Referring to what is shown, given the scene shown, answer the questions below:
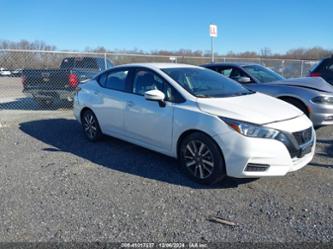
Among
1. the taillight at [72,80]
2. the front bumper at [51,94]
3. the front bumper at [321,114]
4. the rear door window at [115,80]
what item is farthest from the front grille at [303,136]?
the front bumper at [51,94]

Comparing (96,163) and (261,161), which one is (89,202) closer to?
(96,163)

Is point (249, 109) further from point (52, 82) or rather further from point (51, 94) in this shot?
point (51, 94)

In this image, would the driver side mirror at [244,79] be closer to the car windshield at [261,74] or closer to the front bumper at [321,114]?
the car windshield at [261,74]

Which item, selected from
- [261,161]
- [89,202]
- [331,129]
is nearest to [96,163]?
[89,202]

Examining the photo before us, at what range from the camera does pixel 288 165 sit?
3.91m

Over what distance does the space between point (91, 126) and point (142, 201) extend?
283 cm

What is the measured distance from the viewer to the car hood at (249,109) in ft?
13.0

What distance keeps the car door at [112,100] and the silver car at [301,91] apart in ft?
9.41

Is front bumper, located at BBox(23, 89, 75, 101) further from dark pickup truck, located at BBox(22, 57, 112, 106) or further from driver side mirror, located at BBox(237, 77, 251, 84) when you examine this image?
driver side mirror, located at BBox(237, 77, 251, 84)

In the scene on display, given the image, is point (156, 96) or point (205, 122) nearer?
point (205, 122)

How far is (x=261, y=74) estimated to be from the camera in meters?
7.66

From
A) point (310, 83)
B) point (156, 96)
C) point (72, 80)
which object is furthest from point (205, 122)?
point (72, 80)

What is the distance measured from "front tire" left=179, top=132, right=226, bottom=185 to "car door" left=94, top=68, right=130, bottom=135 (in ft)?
4.86

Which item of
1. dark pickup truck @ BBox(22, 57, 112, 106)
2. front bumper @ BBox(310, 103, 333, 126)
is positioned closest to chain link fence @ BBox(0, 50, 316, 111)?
dark pickup truck @ BBox(22, 57, 112, 106)
